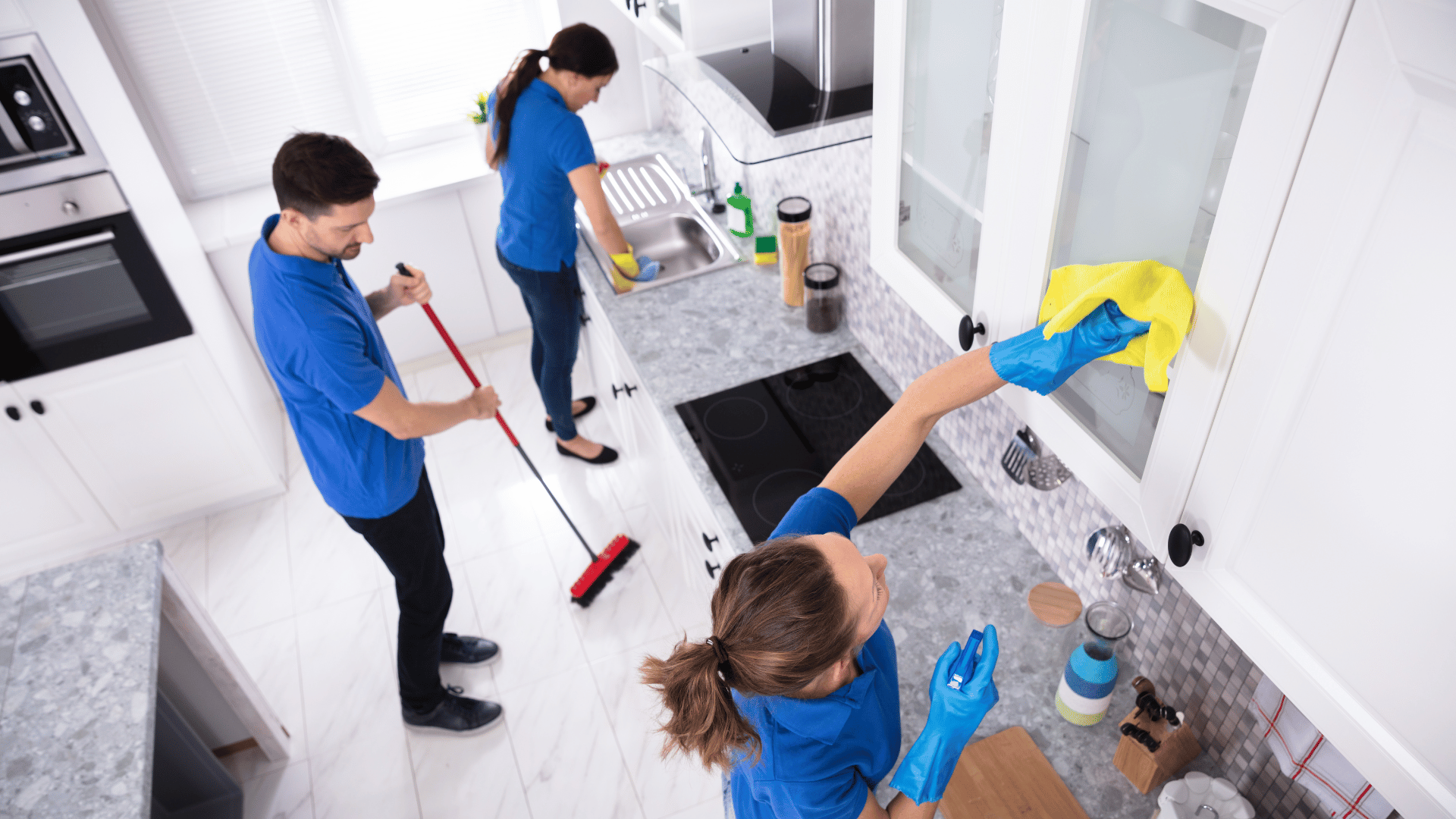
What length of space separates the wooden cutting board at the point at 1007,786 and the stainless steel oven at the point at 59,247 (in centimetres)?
283

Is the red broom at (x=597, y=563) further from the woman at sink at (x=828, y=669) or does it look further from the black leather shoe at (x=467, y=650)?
the woman at sink at (x=828, y=669)

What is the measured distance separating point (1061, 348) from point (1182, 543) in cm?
25

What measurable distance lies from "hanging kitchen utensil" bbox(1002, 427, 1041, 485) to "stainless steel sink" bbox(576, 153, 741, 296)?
1461 millimetres

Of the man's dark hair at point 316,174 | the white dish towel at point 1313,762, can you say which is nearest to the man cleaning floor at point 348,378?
the man's dark hair at point 316,174

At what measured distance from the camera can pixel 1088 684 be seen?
1.40 metres

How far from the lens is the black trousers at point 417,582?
6.95ft

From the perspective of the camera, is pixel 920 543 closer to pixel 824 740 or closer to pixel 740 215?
pixel 824 740

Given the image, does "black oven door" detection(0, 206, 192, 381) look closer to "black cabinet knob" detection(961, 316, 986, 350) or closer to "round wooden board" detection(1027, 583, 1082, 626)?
"black cabinet knob" detection(961, 316, 986, 350)

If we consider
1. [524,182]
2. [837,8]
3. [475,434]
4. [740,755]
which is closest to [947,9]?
[837,8]

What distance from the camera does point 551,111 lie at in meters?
2.42

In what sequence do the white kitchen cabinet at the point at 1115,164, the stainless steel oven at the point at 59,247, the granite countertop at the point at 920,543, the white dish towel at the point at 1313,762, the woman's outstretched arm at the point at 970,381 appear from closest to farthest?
1. the white kitchen cabinet at the point at 1115,164
2. the woman's outstretched arm at the point at 970,381
3. the white dish towel at the point at 1313,762
4. the granite countertop at the point at 920,543
5. the stainless steel oven at the point at 59,247

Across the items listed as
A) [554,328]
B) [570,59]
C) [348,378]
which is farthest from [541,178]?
[348,378]

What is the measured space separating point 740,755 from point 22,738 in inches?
57.6

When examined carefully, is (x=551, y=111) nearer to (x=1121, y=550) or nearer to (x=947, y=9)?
(x=947, y=9)
